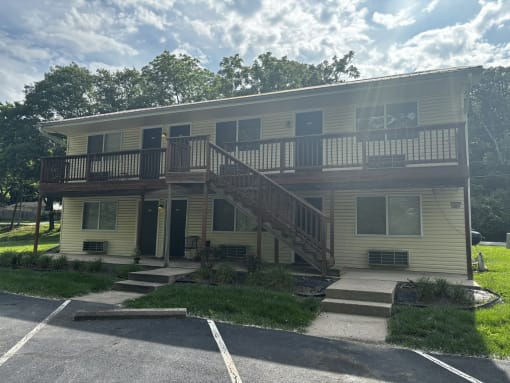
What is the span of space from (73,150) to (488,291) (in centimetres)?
1537

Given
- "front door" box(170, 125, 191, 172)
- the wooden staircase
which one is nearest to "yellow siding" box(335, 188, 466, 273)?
the wooden staircase

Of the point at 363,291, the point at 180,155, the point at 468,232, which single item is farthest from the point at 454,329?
the point at 180,155

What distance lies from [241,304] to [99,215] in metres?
10.00

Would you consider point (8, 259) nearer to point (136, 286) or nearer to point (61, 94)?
point (136, 286)

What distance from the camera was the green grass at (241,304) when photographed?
17.9ft

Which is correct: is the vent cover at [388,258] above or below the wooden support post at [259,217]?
below

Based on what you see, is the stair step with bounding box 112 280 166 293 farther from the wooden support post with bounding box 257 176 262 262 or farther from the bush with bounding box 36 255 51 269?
the bush with bounding box 36 255 51 269

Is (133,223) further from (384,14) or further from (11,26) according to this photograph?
(384,14)

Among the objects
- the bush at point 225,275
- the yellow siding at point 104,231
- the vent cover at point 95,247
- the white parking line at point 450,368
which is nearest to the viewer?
the white parking line at point 450,368

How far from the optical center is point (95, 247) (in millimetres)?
13359

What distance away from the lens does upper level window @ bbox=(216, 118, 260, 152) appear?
38.7ft

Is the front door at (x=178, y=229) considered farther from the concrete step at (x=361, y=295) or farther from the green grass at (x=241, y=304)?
the concrete step at (x=361, y=295)

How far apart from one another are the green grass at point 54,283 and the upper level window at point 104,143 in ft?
19.8

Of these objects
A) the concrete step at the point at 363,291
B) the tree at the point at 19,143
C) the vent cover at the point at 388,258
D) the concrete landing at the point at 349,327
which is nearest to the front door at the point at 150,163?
the concrete step at the point at 363,291
